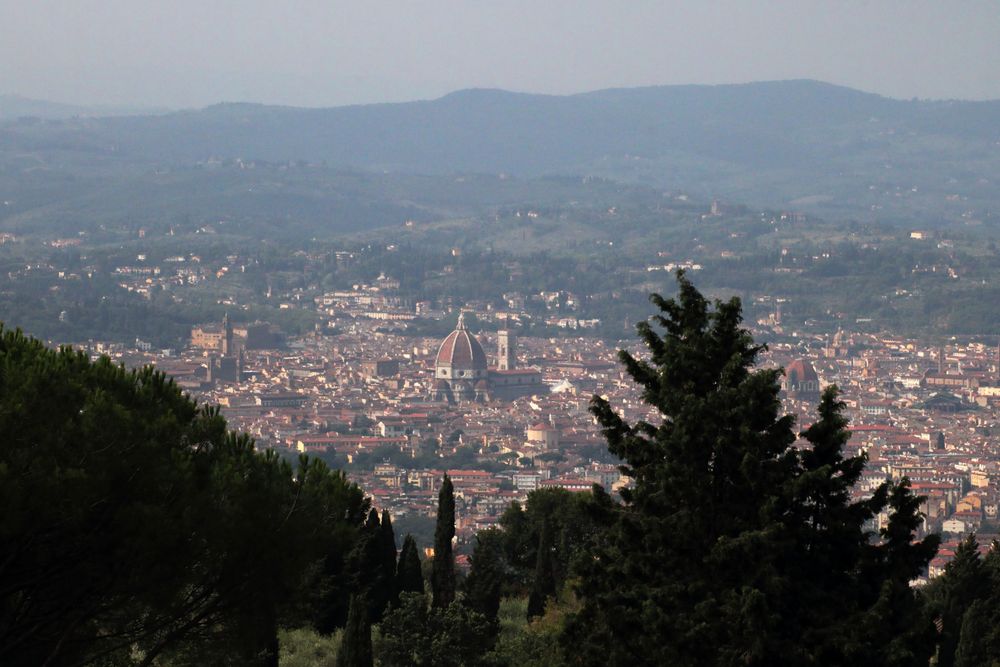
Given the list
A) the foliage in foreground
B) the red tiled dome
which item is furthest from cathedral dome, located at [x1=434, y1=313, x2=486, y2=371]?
the foliage in foreground

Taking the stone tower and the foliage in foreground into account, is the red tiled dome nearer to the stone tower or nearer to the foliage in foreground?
the stone tower

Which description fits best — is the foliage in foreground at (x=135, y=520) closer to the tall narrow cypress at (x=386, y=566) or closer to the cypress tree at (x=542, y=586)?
the tall narrow cypress at (x=386, y=566)

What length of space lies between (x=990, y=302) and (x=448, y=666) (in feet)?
358

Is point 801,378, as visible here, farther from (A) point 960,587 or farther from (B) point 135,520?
(B) point 135,520

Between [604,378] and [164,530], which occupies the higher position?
[164,530]

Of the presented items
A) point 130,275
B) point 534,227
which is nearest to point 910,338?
point 130,275

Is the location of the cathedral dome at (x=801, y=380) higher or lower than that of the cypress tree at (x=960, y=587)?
lower

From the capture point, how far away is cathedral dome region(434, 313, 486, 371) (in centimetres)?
8881

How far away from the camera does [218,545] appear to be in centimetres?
841

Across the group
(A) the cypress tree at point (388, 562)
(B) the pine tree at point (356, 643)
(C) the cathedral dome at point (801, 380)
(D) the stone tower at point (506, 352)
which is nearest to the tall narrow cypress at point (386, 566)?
(A) the cypress tree at point (388, 562)

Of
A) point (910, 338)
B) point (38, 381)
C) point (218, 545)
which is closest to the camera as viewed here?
point (38, 381)

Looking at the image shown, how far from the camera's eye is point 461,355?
89.3 metres

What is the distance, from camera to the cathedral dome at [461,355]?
88.8m

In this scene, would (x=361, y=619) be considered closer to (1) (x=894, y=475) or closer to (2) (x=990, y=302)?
(1) (x=894, y=475)
